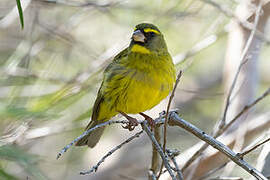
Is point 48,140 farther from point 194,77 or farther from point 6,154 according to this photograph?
point 6,154

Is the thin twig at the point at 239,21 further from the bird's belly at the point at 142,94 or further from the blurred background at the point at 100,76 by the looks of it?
the bird's belly at the point at 142,94

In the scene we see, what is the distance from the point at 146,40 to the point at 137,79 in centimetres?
49

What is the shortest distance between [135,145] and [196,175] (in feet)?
6.14

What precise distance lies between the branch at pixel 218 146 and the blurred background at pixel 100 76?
77 centimetres

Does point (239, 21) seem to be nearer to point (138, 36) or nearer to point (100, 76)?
point (138, 36)

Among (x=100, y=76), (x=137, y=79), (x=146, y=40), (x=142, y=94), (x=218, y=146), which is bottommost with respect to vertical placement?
(x=218, y=146)

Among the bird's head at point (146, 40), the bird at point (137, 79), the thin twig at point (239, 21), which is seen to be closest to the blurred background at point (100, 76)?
the thin twig at point (239, 21)

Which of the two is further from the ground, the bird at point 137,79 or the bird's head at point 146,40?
the bird's head at point 146,40

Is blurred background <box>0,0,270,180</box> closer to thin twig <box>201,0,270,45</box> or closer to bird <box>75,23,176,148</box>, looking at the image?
thin twig <box>201,0,270,45</box>

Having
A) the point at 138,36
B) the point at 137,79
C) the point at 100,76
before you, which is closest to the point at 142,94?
the point at 137,79

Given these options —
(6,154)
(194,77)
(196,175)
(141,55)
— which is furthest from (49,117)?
(194,77)

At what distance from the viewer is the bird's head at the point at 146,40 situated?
12.9 ft

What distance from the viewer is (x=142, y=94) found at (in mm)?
3672

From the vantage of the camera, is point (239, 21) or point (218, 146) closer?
point (218, 146)
